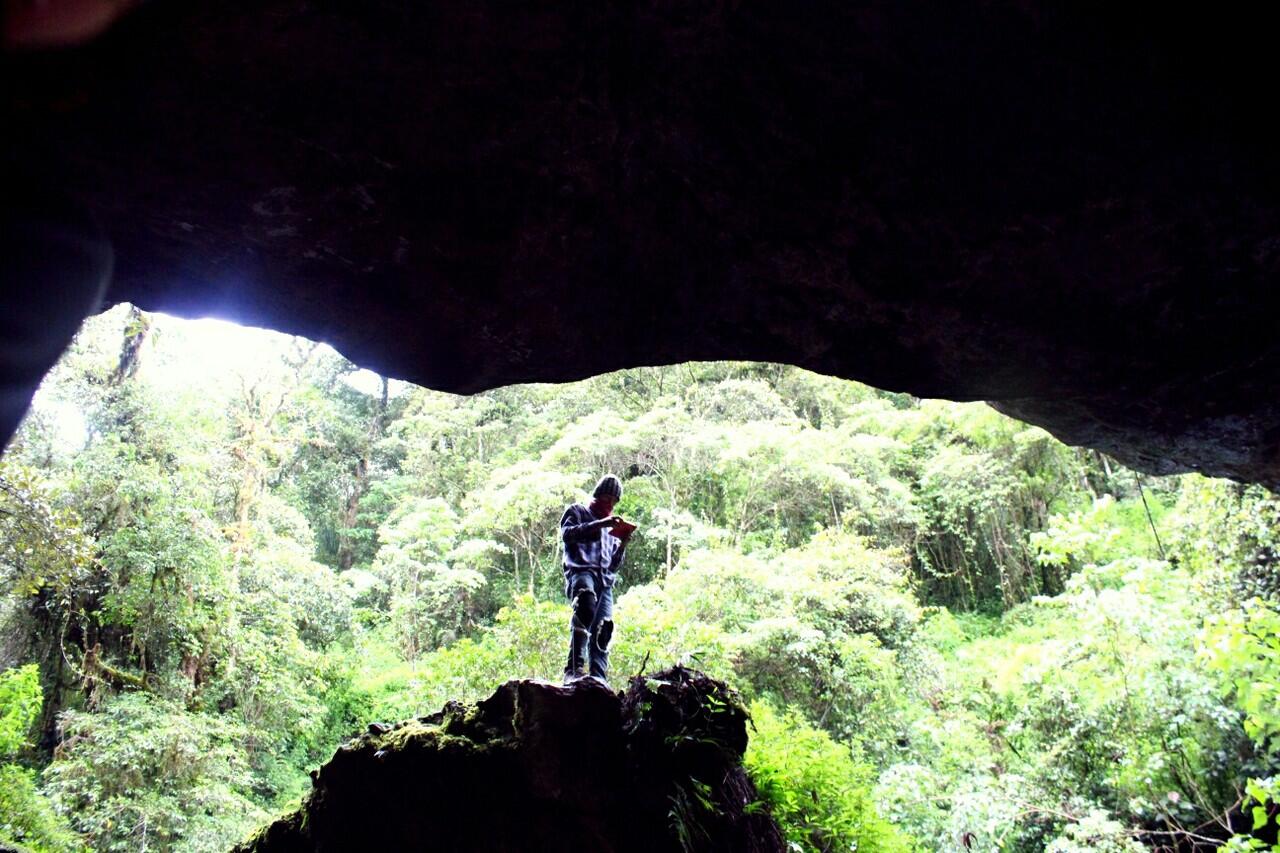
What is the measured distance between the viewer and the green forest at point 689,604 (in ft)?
22.9

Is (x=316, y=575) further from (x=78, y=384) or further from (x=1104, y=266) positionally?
(x=1104, y=266)

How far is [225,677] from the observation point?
10.7 m

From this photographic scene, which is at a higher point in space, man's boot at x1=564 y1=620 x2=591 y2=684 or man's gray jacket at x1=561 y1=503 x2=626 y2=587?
man's gray jacket at x1=561 y1=503 x2=626 y2=587

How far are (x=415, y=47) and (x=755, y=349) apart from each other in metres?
2.44

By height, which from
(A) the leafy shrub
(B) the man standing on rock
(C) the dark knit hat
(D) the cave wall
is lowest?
(A) the leafy shrub

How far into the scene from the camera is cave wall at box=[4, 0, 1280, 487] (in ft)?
9.21

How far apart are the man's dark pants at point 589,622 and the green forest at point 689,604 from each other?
69 cm

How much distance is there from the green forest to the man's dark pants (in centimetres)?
69

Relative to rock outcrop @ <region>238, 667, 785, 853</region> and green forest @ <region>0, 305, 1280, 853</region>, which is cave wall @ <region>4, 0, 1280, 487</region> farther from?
green forest @ <region>0, 305, 1280, 853</region>

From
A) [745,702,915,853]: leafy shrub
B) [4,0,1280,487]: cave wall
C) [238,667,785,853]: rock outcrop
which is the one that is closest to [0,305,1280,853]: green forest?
[745,702,915,853]: leafy shrub

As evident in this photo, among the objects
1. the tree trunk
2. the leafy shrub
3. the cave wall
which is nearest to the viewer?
the cave wall

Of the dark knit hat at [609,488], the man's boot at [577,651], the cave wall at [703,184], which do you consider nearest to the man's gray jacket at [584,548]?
the dark knit hat at [609,488]

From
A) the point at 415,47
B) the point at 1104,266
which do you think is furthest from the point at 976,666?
the point at 415,47

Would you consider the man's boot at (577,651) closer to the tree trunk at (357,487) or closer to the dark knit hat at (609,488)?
the dark knit hat at (609,488)
